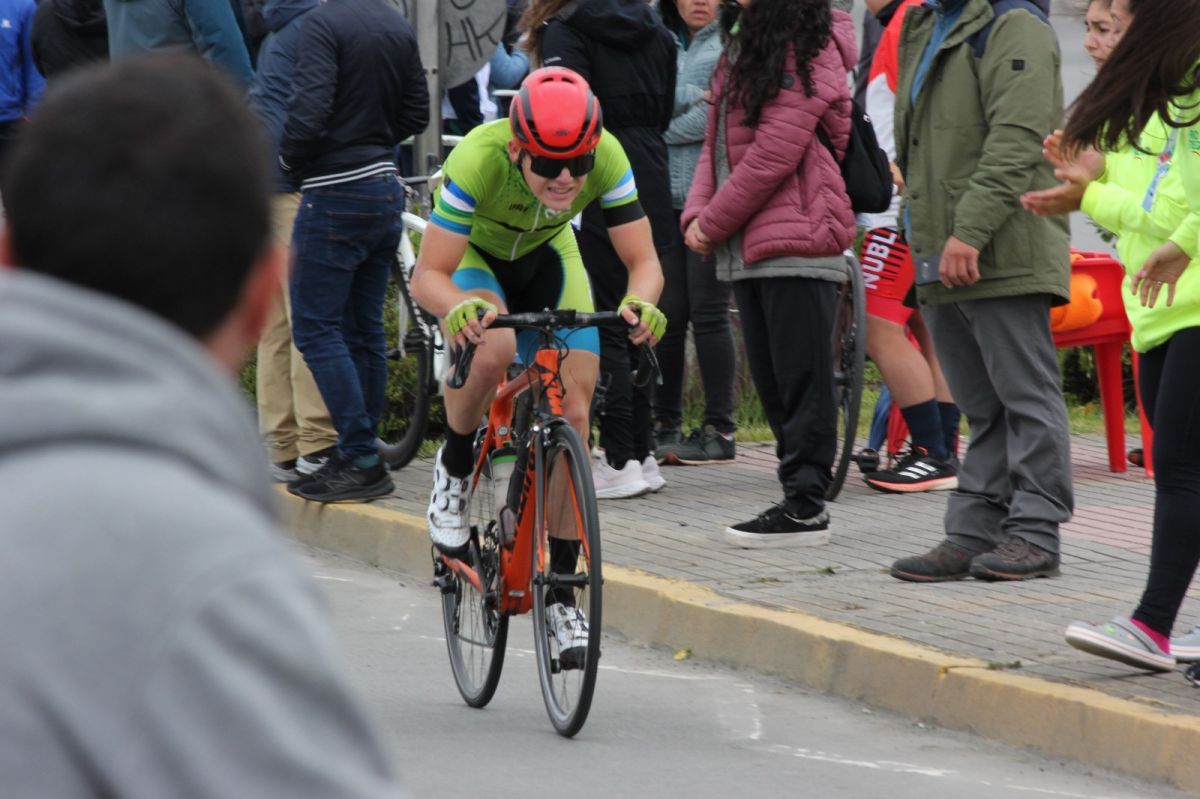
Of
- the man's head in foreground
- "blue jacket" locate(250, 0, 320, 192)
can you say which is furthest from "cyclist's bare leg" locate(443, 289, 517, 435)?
the man's head in foreground

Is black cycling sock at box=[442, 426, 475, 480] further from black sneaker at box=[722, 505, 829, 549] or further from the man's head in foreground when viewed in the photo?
the man's head in foreground

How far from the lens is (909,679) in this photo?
5.62m

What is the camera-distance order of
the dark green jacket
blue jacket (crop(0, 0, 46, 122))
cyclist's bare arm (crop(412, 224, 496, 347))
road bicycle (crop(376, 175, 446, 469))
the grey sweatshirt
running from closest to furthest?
the grey sweatshirt < cyclist's bare arm (crop(412, 224, 496, 347)) < the dark green jacket < road bicycle (crop(376, 175, 446, 469)) < blue jacket (crop(0, 0, 46, 122))

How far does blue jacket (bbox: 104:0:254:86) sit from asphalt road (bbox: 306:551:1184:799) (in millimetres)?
3807

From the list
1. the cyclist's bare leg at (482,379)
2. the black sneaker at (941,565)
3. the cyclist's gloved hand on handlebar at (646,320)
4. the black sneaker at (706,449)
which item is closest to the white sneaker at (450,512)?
the cyclist's bare leg at (482,379)

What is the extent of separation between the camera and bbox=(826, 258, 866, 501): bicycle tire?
8484 mm

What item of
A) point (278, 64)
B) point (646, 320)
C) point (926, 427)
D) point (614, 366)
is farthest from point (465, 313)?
point (926, 427)

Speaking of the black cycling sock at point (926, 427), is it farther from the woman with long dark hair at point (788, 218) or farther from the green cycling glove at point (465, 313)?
the green cycling glove at point (465, 313)

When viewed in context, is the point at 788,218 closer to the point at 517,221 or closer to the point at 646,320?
the point at 517,221

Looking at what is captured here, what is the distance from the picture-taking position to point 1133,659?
208 inches

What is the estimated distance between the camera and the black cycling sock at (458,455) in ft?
19.5

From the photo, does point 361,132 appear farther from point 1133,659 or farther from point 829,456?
point 1133,659

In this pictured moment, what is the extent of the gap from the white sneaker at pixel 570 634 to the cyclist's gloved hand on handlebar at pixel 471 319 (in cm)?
82

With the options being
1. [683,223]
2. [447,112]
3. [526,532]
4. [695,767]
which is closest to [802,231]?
[683,223]
